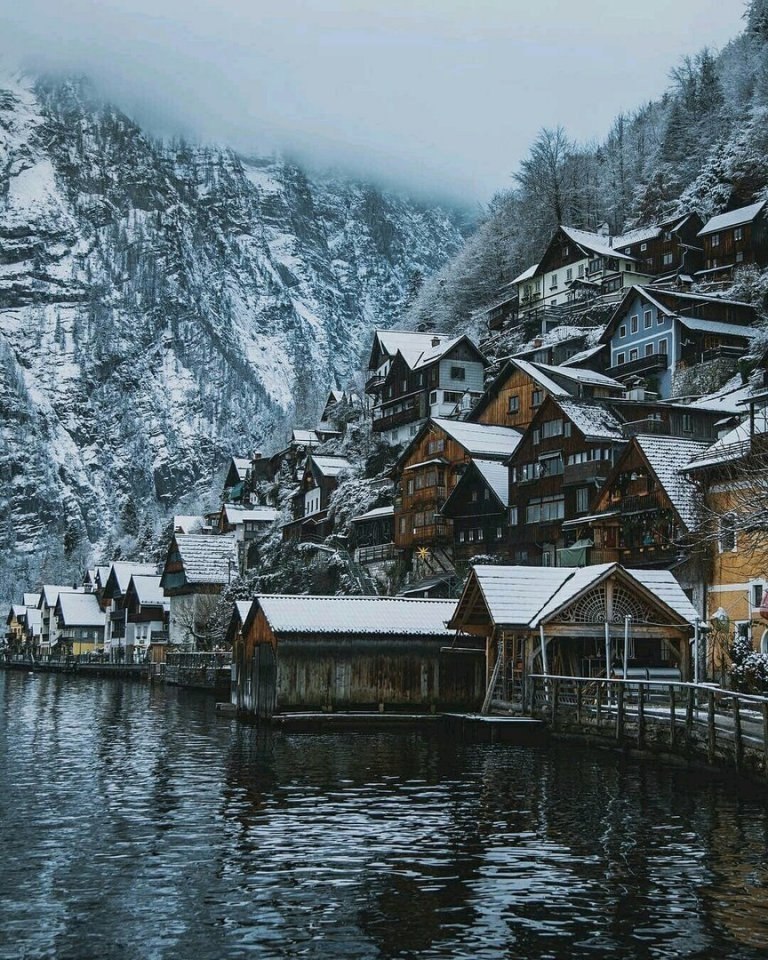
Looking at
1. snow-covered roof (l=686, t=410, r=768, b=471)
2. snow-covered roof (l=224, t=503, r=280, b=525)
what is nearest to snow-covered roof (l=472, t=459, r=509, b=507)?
snow-covered roof (l=686, t=410, r=768, b=471)

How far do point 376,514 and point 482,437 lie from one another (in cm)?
1543

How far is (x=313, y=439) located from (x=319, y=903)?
→ 138 metres

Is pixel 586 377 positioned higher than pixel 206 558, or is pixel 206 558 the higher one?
pixel 586 377

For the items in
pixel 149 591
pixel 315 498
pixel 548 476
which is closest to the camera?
pixel 548 476

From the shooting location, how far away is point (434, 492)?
93.9 m

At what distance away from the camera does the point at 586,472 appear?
76.4 metres

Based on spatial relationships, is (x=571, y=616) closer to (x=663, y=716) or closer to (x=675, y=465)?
(x=663, y=716)

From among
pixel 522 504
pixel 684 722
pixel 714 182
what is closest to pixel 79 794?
pixel 684 722

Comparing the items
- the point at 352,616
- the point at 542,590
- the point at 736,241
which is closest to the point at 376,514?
the point at 736,241

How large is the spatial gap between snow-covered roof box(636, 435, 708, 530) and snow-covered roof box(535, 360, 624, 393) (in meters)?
27.1

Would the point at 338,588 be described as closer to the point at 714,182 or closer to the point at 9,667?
the point at 714,182

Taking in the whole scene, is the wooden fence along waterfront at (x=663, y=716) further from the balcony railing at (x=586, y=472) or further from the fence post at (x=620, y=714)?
the balcony railing at (x=586, y=472)

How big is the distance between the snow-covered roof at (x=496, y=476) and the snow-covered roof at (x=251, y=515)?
52.6 meters

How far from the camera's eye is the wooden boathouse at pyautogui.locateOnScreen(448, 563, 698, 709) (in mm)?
47741
